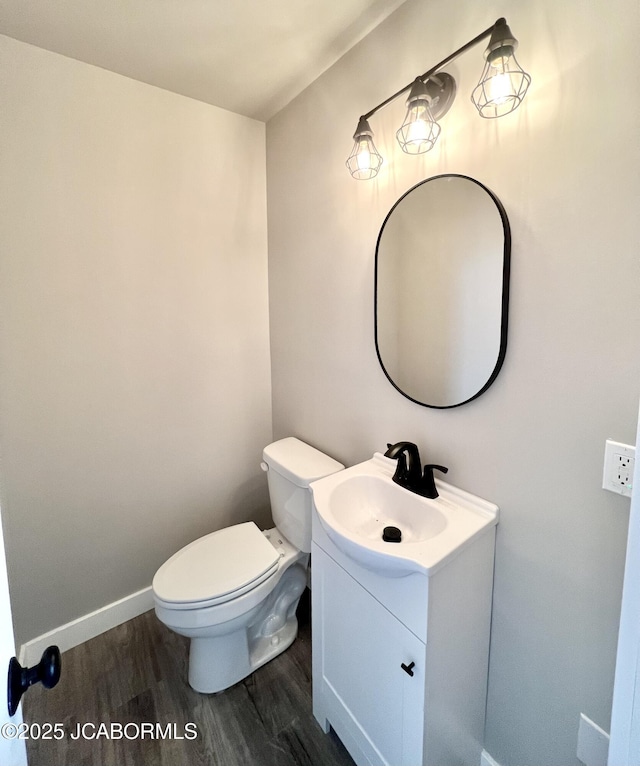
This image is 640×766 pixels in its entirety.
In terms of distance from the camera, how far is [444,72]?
3.49 feet

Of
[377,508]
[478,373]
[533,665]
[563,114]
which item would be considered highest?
[563,114]

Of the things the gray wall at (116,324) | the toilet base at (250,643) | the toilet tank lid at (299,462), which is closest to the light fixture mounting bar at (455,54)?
the gray wall at (116,324)

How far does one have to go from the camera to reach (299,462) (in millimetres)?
1611

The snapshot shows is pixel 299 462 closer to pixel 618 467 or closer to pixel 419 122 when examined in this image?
pixel 618 467

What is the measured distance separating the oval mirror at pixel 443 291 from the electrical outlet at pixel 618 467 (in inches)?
12.5

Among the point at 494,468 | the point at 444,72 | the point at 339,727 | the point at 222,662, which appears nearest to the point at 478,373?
the point at 494,468

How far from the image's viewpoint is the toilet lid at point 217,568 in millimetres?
1323

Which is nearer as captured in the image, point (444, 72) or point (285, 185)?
point (444, 72)

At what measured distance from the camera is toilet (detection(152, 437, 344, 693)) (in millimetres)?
1321

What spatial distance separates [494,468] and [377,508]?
42cm

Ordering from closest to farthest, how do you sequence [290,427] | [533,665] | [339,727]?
[533,665]
[339,727]
[290,427]

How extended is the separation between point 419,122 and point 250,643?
205 centimetres

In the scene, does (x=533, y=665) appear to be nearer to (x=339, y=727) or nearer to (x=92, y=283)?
(x=339, y=727)

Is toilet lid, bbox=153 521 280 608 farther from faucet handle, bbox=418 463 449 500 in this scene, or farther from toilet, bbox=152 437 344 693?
faucet handle, bbox=418 463 449 500
